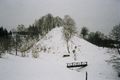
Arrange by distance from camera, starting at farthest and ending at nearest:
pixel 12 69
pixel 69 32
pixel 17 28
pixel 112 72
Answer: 1. pixel 69 32
2. pixel 112 72
3. pixel 17 28
4. pixel 12 69

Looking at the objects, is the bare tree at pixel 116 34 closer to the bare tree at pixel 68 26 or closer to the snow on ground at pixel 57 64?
the snow on ground at pixel 57 64

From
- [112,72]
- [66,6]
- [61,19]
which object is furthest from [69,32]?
[112,72]

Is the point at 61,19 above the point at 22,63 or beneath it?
above

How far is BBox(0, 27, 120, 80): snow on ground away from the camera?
3.16 metres

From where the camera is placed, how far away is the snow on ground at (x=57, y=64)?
3164 mm

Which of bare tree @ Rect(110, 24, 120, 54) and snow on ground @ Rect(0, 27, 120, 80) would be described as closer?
snow on ground @ Rect(0, 27, 120, 80)

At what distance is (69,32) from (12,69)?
175cm

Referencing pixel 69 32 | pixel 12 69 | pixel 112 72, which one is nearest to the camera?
pixel 12 69

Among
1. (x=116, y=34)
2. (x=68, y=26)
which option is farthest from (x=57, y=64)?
(x=116, y=34)

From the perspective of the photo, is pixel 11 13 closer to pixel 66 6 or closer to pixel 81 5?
pixel 66 6

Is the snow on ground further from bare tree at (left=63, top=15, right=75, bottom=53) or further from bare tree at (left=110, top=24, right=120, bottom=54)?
bare tree at (left=110, top=24, right=120, bottom=54)

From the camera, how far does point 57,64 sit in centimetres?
404

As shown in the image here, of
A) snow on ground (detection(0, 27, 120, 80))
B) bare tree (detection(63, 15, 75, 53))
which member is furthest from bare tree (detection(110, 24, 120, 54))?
bare tree (detection(63, 15, 75, 53))

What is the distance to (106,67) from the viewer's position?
375 centimetres
